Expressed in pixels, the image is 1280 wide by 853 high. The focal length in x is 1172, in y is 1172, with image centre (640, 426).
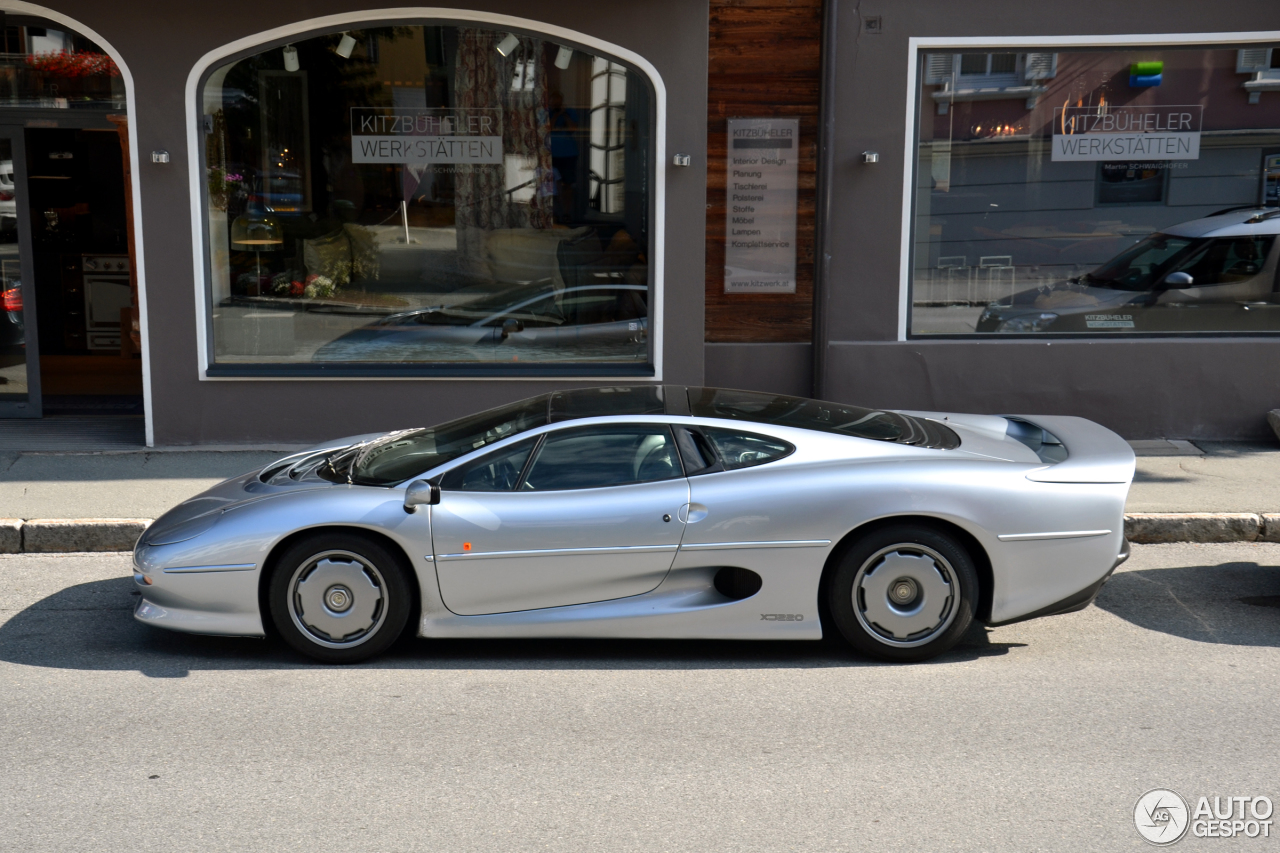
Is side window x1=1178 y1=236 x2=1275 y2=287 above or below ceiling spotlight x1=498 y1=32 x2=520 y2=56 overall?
below

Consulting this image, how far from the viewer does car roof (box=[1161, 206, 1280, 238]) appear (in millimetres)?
9930

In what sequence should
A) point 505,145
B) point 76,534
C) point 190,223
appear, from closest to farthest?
1. point 76,534
2. point 190,223
3. point 505,145

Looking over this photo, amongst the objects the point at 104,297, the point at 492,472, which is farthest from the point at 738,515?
the point at 104,297

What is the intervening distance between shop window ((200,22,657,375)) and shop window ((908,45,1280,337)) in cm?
252

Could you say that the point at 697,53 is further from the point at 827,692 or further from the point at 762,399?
the point at 827,692

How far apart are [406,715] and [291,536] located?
1027 mm

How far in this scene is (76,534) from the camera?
289 inches

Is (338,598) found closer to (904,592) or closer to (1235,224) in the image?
(904,592)

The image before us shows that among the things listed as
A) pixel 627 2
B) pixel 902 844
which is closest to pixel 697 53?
pixel 627 2

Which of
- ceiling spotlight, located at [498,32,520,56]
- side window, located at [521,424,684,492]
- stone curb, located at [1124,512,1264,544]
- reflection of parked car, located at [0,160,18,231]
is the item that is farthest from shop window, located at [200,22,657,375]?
side window, located at [521,424,684,492]

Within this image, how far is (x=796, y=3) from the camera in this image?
972 cm

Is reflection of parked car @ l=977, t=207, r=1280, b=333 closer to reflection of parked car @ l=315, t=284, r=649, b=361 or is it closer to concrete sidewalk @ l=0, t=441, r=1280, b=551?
concrete sidewalk @ l=0, t=441, r=1280, b=551

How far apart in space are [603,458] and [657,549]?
1.64 feet

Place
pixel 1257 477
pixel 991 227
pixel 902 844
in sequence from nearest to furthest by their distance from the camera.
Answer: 1. pixel 902 844
2. pixel 1257 477
3. pixel 991 227
